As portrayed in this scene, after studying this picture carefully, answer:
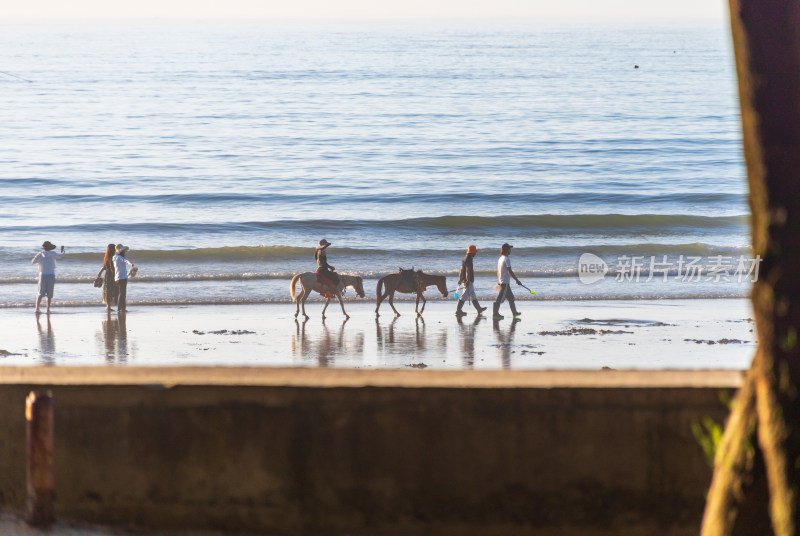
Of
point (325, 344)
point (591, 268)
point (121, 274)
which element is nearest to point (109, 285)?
point (121, 274)

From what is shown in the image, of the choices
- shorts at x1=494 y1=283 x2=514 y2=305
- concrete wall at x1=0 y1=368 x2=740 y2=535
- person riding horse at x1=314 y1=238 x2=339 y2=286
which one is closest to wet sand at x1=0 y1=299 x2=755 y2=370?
shorts at x1=494 y1=283 x2=514 y2=305

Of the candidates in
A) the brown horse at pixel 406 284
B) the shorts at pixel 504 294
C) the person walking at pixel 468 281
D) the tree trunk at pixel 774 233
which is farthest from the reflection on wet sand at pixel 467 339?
the tree trunk at pixel 774 233

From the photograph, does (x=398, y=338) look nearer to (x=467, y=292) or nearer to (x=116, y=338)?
(x=467, y=292)

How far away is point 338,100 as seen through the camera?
84.1m

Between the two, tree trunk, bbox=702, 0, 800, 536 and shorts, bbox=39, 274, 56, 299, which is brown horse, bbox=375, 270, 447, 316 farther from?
tree trunk, bbox=702, 0, 800, 536

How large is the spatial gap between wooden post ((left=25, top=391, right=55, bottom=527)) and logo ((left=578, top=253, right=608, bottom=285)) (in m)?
20.4

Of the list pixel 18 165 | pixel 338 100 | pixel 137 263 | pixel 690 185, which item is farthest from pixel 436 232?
pixel 338 100

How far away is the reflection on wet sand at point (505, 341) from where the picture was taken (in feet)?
47.1

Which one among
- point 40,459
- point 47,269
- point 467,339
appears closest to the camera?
point 40,459

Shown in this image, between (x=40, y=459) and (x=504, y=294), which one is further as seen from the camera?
(x=504, y=294)

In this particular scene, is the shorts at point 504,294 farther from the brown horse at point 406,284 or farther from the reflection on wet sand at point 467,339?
the brown horse at point 406,284

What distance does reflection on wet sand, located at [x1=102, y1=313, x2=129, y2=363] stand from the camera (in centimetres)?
1507

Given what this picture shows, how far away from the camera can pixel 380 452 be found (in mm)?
4297

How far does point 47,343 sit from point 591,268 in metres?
15.4
